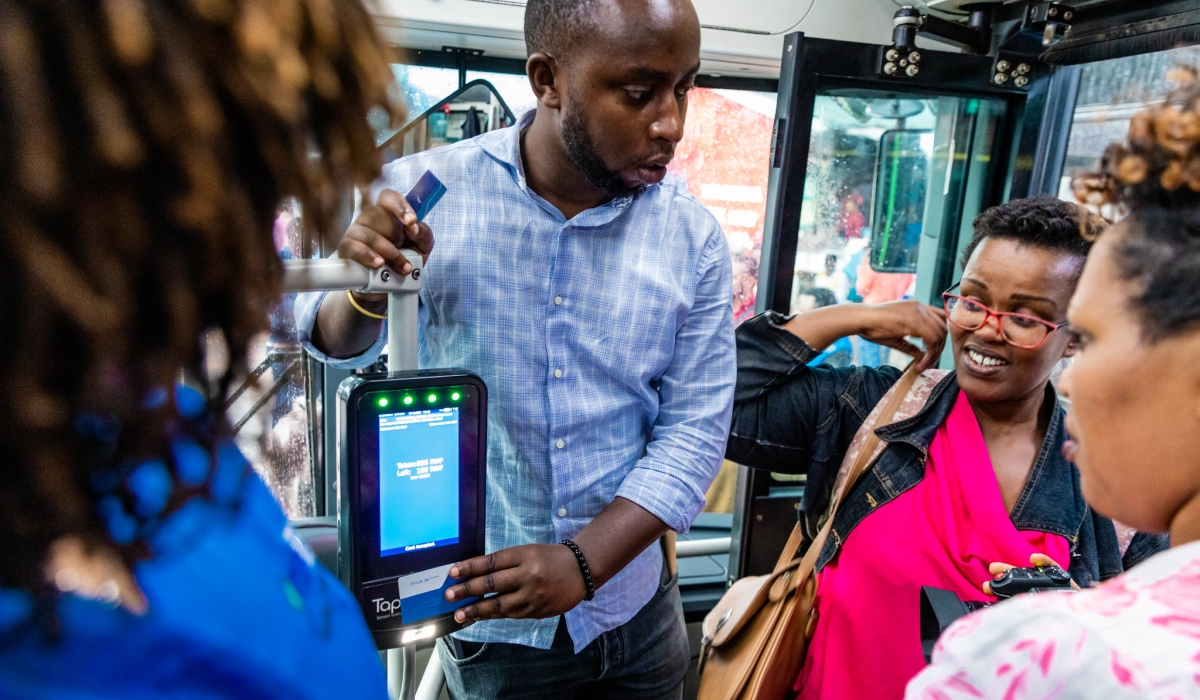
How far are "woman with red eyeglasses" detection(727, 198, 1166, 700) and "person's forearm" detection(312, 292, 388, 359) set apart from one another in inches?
40.3

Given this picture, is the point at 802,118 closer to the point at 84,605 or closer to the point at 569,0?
the point at 569,0

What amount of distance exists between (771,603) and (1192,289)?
105 centimetres

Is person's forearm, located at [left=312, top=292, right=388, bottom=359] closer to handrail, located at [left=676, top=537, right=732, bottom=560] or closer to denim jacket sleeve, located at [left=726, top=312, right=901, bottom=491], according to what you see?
denim jacket sleeve, located at [left=726, top=312, right=901, bottom=491]

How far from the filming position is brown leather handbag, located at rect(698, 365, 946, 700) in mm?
1422

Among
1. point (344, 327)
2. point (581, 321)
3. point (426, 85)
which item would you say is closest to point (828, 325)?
point (581, 321)

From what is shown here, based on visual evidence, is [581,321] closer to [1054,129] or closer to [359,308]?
[359,308]

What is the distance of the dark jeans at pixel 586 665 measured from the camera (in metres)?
1.19

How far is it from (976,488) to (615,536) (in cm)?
79

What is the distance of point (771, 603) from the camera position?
148cm

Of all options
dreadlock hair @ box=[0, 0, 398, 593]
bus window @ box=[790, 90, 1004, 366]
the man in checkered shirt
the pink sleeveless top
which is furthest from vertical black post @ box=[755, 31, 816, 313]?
dreadlock hair @ box=[0, 0, 398, 593]

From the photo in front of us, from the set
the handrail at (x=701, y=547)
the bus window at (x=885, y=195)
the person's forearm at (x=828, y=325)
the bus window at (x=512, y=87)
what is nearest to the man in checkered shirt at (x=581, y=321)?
the person's forearm at (x=828, y=325)

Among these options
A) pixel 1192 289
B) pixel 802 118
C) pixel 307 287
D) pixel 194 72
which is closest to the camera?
pixel 194 72

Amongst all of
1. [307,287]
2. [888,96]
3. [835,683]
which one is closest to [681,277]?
[307,287]

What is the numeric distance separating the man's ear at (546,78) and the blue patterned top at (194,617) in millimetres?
913
